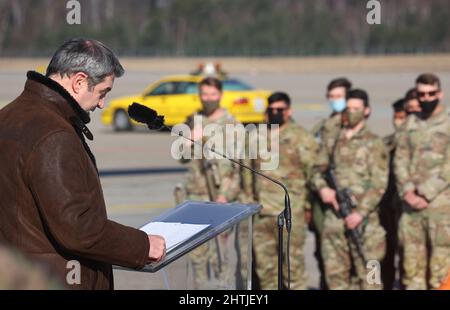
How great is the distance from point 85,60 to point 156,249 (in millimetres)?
641

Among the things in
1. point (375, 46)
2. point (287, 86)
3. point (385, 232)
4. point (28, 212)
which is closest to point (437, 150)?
point (385, 232)

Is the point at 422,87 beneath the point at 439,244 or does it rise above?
above

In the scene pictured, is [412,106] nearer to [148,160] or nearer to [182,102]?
[148,160]

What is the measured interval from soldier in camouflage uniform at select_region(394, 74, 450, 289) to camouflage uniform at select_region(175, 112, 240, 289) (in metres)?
1.16

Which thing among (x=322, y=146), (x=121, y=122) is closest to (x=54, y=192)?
(x=322, y=146)

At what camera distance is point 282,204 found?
7.25 meters

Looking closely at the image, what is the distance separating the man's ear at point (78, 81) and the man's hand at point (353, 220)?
4.12 meters

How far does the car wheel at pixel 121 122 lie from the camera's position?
25.5 meters

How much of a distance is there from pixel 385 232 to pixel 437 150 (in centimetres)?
80

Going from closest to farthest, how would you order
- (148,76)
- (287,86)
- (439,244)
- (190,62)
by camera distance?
(439,244) → (287,86) → (148,76) → (190,62)

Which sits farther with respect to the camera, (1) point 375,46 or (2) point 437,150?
(1) point 375,46

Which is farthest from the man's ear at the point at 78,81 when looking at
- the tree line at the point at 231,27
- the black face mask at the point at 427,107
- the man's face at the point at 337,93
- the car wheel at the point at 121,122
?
the tree line at the point at 231,27
